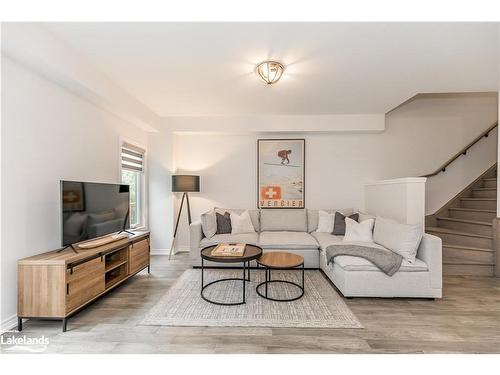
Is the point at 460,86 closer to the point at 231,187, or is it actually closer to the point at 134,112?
the point at 231,187

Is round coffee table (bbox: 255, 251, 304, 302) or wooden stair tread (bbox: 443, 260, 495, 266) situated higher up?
round coffee table (bbox: 255, 251, 304, 302)

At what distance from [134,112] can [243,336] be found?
3161 millimetres

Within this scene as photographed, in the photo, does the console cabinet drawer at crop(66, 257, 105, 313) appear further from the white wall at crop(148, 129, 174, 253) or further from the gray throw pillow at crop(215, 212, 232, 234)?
the white wall at crop(148, 129, 174, 253)

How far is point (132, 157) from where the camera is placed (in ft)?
13.1

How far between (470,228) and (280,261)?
10.6 ft

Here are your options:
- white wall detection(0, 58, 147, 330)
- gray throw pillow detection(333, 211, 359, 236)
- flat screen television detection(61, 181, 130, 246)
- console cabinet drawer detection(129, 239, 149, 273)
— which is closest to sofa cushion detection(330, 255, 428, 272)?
gray throw pillow detection(333, 211, 359, 236)

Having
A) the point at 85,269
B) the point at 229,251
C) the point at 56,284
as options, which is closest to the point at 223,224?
the point at 229,251

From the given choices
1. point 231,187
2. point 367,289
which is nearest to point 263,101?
point 231,187

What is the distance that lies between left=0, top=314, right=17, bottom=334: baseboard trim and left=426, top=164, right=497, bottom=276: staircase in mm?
4833

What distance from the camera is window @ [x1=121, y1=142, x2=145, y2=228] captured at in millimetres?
3889

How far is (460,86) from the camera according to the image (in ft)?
9.80

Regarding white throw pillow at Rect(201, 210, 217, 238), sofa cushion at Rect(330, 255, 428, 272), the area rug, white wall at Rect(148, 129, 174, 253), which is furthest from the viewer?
white wall at Rect(148, 129, 174, 253)

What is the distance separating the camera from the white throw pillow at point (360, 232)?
3299 millimetres

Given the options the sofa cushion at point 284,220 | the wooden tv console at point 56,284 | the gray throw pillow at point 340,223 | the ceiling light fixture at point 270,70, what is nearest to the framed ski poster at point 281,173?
the sofa cushion at point 284,220
